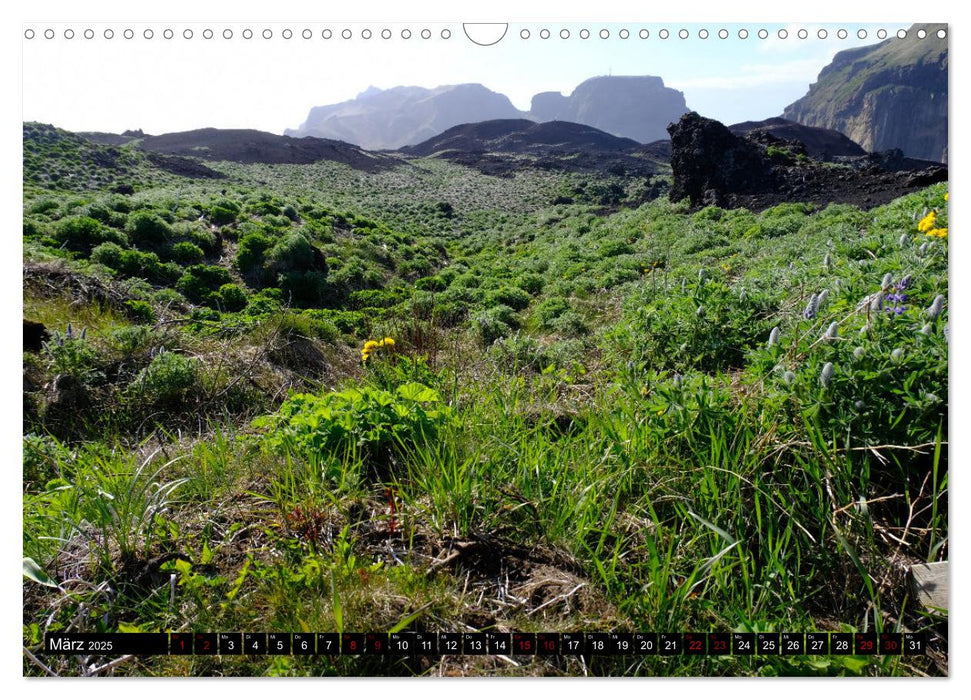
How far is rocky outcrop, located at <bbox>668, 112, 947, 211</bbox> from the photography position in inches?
560

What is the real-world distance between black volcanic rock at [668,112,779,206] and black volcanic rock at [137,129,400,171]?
106ft

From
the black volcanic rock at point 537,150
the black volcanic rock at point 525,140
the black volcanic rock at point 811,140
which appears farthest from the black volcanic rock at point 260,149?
the black volcanic rock at point 811,140

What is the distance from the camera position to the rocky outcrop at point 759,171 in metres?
14.2

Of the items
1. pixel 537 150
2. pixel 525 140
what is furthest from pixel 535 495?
pixel 525 140

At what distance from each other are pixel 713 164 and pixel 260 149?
3934 centimetres

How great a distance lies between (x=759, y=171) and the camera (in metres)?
17.7

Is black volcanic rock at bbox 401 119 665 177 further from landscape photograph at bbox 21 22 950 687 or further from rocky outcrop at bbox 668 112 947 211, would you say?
landscape photograph at bbox 21 22 950 687

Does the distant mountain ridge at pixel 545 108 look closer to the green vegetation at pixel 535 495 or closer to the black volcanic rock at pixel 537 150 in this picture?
the green vegetation at pixel 535 495

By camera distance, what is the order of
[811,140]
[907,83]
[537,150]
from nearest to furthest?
[907,83], [811,140], [537,150]

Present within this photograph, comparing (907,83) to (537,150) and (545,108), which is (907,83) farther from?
(537,150)

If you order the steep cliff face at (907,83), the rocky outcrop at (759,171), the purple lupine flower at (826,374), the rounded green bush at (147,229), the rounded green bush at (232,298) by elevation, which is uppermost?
the rocky outcrop at (759,171)

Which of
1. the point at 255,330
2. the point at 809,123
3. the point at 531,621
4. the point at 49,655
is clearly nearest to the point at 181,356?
the point at 255,330

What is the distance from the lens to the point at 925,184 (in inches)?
438

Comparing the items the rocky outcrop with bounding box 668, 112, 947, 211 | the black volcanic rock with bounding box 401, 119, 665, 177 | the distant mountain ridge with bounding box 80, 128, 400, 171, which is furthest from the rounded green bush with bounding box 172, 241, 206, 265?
the black volcanic rock with bounding box 401, 119, 665, 177
